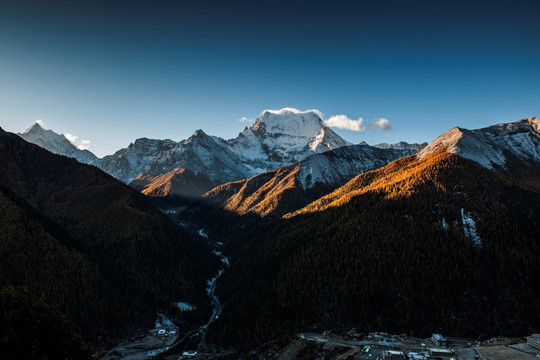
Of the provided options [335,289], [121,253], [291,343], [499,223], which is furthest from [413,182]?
[121,253]

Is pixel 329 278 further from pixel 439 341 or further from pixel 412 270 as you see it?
pixel 439 341

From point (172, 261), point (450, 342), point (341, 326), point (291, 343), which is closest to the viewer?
point (450, 342)

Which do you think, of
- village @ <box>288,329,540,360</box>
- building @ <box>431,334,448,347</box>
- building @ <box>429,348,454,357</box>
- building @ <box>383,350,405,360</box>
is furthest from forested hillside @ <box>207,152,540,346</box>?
building @ <box>383,350,405,360</box>

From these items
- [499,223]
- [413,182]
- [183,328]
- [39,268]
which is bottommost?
[183,328]

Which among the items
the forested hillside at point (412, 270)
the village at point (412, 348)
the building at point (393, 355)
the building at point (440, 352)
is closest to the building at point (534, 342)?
the village at point (412, 348)

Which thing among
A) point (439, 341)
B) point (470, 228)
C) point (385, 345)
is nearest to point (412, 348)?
point (385, 345)

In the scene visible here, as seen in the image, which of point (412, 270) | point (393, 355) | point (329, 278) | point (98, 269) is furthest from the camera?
point (98, 269)

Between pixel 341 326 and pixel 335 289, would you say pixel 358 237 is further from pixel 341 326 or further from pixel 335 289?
pixel 341 326
